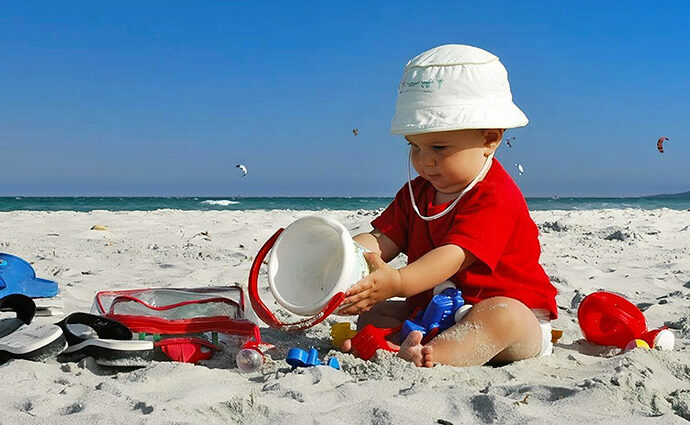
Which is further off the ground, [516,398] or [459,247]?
[459,247]

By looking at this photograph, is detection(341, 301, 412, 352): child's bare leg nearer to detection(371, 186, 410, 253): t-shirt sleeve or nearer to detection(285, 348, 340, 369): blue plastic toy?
detection(371, 186, 410, 253): t-shirt sleeve

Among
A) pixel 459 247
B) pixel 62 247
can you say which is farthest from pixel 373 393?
pixel 62 247

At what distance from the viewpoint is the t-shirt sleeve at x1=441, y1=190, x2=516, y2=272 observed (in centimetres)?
237

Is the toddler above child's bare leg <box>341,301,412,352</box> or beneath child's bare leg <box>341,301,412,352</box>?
above

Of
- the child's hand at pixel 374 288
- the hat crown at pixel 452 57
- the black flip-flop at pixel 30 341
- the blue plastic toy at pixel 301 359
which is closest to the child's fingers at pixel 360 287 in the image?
the child's hand at pixel 374 288

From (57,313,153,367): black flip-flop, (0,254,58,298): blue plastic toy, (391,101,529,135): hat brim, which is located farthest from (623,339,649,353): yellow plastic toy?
(0,254,58,298): blue plastic toy

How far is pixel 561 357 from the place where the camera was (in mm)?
2611

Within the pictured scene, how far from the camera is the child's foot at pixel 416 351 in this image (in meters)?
2.25

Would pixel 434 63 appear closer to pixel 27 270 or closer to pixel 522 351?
pixel 522 351

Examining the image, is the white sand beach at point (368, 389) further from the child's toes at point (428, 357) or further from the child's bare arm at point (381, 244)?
the child's bare arm at point (381, 244)

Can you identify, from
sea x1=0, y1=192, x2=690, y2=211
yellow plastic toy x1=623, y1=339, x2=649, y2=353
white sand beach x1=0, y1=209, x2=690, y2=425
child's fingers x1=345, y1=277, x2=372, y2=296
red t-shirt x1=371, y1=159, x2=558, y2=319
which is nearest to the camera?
white sand beach x1=0, y1=209, x2=690, y2=425

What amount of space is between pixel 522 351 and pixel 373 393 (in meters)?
0.75

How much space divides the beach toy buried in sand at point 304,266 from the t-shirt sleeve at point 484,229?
355 mm

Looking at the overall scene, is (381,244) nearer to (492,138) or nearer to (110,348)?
(492,138)
